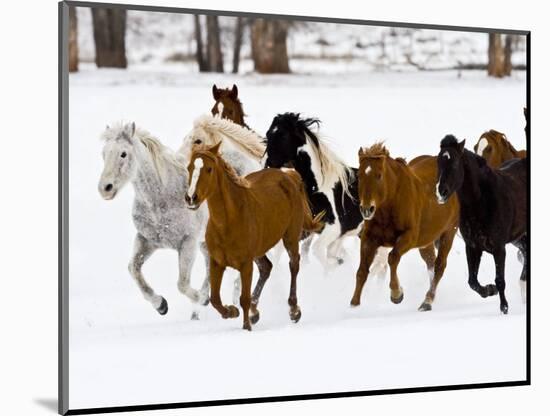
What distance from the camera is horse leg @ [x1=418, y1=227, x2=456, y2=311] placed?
6.25 meters

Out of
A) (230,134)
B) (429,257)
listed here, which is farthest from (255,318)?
(429,257)

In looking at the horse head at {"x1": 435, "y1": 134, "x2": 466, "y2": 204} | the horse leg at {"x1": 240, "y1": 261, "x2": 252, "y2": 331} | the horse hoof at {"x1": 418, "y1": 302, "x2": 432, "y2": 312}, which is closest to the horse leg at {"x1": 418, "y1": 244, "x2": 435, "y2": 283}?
the horse hoof at {"x1": 418, "y1": 302, "x2": 432, "y2": 312}

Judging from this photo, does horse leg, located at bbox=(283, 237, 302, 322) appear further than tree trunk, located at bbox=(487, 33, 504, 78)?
No

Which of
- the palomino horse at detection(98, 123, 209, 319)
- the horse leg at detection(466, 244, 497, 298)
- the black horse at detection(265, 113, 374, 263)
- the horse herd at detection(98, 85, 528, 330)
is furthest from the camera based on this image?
the horse leg at detection(466, 244, 497, 298)

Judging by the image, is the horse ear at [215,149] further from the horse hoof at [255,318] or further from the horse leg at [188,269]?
the horse hoof at [255,318]

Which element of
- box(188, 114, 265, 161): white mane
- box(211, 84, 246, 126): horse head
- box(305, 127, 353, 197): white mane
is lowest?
box(305, 127, 353, 197): white mane

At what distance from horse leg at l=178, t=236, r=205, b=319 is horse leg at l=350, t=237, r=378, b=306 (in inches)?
31.9

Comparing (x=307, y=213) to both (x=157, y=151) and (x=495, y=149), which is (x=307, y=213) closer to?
(x=157, y=151)

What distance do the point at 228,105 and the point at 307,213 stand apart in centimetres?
66

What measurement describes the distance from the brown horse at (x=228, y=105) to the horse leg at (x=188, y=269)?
0.60 m

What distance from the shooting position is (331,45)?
600 cm

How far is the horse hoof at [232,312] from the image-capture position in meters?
5.75

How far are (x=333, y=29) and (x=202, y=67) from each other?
73cm

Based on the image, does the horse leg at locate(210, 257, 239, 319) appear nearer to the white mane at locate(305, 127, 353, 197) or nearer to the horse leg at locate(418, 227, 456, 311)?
the white mane at locate(305, 127, 353, 197)
